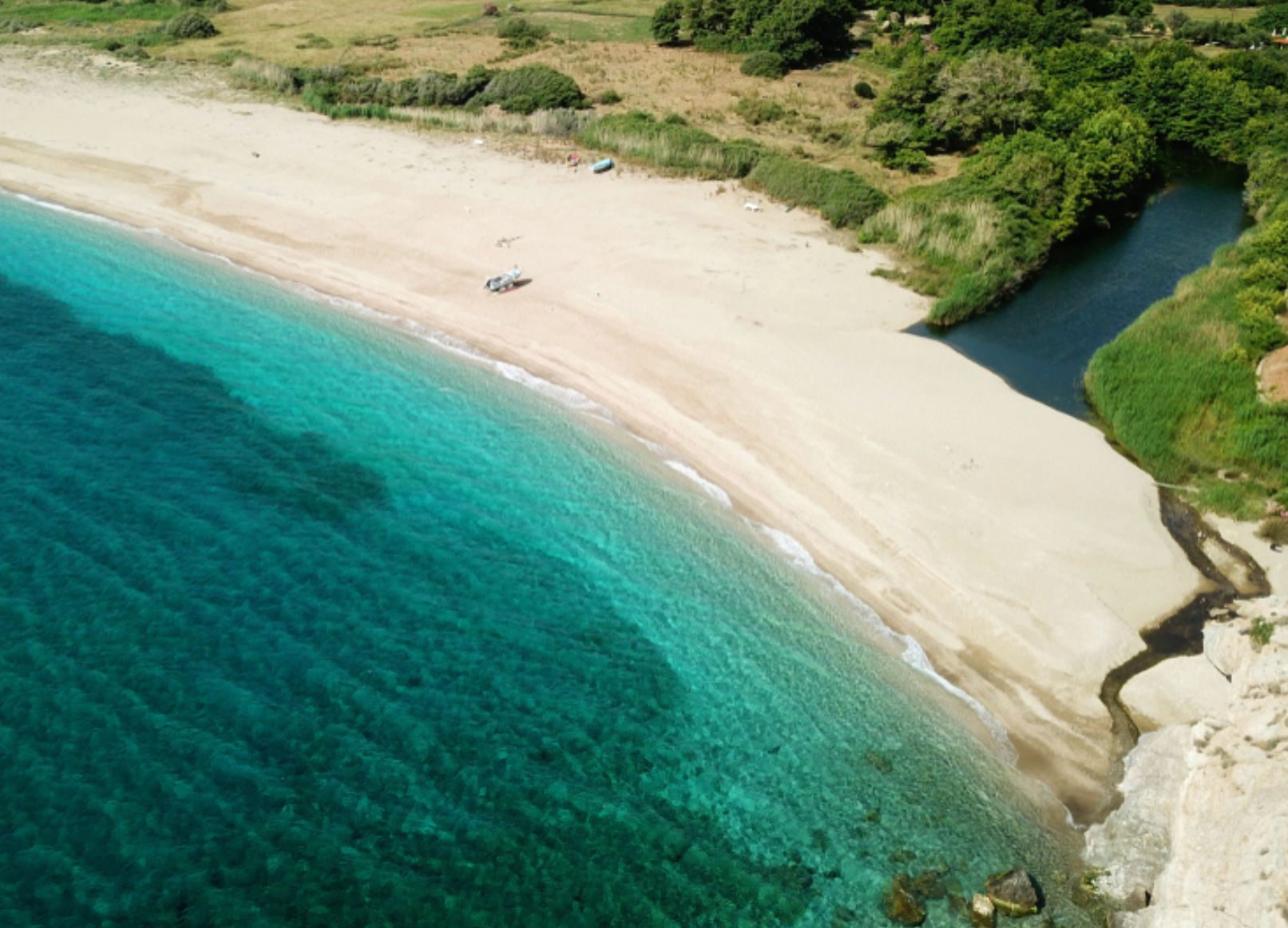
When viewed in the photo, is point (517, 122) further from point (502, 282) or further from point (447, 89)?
point (502, 282)

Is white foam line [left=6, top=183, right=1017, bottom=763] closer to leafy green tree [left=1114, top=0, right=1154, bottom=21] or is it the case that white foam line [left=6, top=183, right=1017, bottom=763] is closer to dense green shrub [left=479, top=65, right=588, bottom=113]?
dense green shrub [left=479, top=65, right=588, bottom=113]

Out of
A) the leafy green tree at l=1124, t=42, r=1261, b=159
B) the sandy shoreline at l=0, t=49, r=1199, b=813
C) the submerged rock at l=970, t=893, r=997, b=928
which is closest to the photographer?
the submerged rock at l=970, t=893, r=997, b=928

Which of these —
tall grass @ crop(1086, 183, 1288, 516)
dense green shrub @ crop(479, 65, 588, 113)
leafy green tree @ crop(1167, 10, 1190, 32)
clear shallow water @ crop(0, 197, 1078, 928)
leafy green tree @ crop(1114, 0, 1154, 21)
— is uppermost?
leafy green tree @ crop(1114, 0, 1154, 21)

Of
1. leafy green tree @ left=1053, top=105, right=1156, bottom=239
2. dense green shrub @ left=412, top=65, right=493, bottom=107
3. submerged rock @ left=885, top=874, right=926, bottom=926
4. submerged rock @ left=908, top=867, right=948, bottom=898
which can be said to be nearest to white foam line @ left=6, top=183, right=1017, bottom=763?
submerged rock @ left=908, top=867, right=948, bottom=898

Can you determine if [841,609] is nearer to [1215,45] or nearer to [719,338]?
[719,338]

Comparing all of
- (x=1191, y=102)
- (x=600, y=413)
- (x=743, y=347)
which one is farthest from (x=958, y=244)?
(x=1191, y=102)
